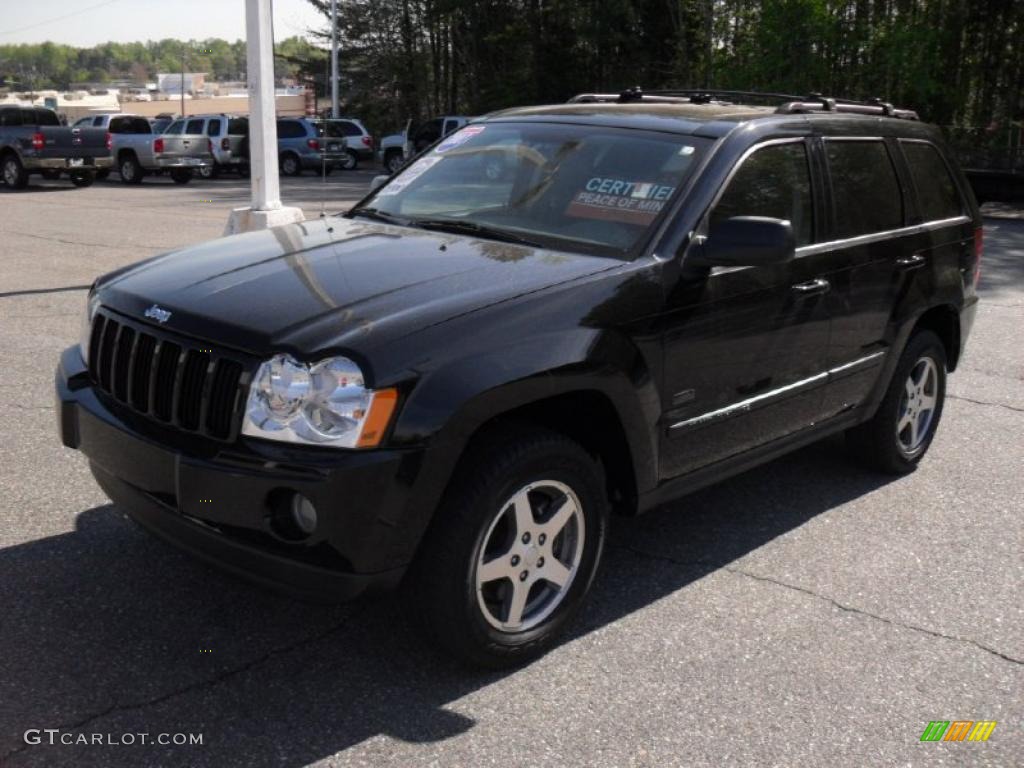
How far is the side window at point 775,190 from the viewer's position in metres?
4.23

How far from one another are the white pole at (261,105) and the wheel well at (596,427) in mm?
7306

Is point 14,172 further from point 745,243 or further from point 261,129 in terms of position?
point 745,243

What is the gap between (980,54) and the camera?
26641 millimetres

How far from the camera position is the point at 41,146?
23891 mm

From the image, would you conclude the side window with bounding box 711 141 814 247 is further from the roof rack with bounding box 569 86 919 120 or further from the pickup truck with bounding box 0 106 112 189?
the pickup truck with bounding box 0 106 112 189

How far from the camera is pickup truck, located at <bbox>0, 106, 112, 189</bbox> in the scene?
2386 centimetres

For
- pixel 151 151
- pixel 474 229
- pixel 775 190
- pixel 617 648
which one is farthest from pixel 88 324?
pixel 151 151

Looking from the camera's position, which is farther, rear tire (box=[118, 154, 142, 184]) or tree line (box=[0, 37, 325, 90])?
tree line (box=[0, 37, 325, 90])

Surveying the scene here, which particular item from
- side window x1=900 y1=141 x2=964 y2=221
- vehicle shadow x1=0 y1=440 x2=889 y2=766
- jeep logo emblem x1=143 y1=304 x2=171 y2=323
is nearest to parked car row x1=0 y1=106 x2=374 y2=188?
side window x1=900 y1=141 x2=964 y2=221

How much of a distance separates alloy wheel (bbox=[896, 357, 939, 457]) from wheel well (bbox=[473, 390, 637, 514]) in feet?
6.91

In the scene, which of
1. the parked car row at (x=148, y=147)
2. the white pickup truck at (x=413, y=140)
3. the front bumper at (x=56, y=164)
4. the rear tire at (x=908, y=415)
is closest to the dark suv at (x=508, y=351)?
the rear tire at (x=908, y=415)

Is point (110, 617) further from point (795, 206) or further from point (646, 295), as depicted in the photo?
point (795, 206)

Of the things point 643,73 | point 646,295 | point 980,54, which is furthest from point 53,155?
point 646,295

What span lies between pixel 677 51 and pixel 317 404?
32.6 m
